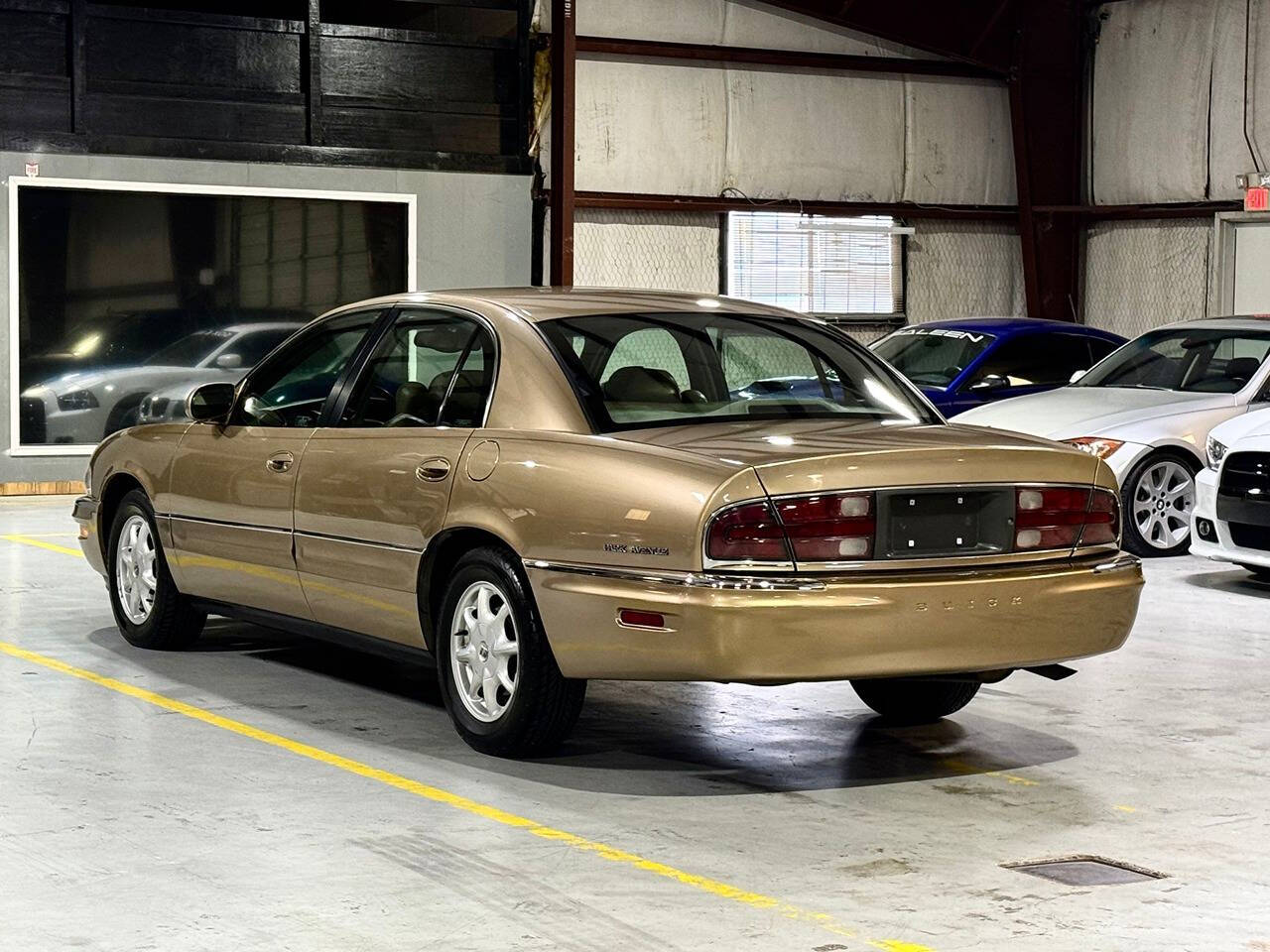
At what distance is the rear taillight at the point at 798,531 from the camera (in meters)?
5.39

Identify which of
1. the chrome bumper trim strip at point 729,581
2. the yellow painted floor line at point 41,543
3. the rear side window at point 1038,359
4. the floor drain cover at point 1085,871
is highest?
the rear side window at point 1038,359

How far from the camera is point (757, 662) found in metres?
5.35

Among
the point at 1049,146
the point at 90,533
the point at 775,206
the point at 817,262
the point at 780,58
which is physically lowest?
the point at 90,533

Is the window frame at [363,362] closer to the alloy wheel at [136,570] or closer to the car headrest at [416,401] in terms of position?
the car headrest at [416,401]

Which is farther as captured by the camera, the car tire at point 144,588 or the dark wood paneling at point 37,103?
the dark wood paneling at point 37,103

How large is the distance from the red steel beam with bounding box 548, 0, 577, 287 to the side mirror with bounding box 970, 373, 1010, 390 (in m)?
4.90

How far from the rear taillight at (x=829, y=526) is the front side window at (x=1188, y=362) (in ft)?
25.0

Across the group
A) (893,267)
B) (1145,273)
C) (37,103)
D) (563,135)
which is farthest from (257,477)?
(1145,273)

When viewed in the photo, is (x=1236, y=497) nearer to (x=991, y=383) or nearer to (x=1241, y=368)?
(x=1241, y=368)

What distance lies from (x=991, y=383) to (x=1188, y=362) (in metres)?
1.49

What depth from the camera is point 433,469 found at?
20.6ft

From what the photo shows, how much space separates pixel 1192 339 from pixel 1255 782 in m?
7.47

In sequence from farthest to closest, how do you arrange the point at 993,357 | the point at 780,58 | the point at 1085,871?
1. the point at 780,58
2. the point at 993,357
3. the point at 1085,871

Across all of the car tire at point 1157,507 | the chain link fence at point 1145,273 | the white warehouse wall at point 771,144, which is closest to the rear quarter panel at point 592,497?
the car tire at point 1157,507
